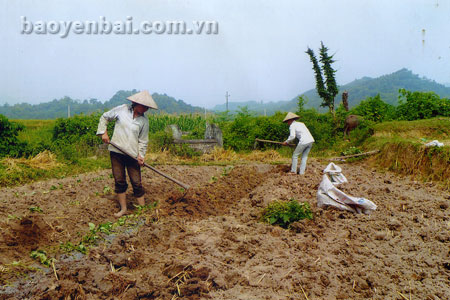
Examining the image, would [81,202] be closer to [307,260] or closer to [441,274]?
[307,260]

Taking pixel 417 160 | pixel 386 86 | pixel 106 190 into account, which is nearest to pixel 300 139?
pixel 417 160

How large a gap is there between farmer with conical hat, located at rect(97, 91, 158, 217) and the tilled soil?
664 mm

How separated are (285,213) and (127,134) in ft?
8.30

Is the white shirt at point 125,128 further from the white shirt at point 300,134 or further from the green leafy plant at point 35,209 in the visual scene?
the white shirt at point 300,134

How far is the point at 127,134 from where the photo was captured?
196 inches

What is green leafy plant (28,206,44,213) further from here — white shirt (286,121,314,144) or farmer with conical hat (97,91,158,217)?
white shirt (286,121,314,144)

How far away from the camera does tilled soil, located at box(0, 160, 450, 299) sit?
9.51 feet

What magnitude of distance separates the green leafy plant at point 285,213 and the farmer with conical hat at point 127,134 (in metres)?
2.05

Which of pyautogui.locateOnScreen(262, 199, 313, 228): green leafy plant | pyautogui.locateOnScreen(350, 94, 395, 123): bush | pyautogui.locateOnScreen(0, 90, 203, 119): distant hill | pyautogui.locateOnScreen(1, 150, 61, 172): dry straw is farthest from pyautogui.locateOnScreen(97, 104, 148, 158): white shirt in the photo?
pyautogui.locateOnScreen(0, 90, 203, 119): distant hill

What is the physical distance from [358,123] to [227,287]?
12.6 meters

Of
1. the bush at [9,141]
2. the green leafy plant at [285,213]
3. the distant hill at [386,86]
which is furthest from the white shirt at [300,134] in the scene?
the distant hill at [386,86]

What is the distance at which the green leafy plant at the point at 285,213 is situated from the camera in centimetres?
453

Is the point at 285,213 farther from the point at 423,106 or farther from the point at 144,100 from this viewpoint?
the point at 423,106

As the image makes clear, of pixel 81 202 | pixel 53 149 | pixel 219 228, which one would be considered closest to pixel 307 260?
pixel 219 228
